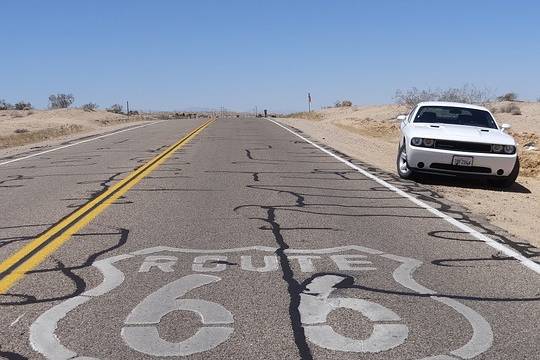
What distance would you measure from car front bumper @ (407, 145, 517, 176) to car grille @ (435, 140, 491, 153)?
14cm

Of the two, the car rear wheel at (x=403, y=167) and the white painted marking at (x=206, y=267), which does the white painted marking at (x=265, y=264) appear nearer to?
the white painted marking at (x=206, y=267)

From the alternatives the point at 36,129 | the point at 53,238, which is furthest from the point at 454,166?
the point at 36,129

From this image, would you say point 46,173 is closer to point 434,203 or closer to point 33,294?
point 434,203

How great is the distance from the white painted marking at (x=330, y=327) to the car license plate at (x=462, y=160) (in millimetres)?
7135

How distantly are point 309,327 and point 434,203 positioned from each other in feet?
20.7

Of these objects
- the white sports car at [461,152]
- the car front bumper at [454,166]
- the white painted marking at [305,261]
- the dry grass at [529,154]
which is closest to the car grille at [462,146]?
the white sports car at [461,152]

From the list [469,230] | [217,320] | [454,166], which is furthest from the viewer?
[454,166]

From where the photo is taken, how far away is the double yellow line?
20.6 ft

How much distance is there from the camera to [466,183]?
13766 mm

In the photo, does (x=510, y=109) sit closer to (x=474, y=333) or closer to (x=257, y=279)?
(x=257, y=279)

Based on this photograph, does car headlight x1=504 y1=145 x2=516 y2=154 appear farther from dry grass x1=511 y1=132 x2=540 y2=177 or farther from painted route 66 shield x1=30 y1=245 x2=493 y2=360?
painted route 66 shield x1=30 y1=245 x2=493 y2=360

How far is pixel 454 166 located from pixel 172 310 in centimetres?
858

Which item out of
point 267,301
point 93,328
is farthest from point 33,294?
point 267,301

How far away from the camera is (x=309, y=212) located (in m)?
9.64
